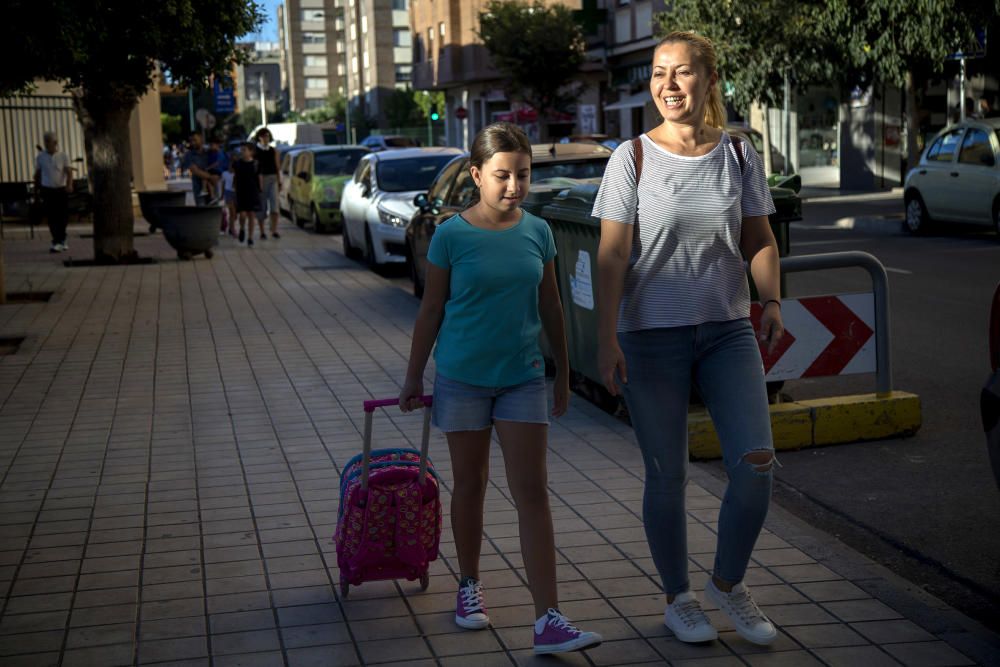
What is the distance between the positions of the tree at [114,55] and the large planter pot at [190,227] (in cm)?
55

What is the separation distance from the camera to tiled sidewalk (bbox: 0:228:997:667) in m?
4.29

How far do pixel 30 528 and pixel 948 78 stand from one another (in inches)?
1071

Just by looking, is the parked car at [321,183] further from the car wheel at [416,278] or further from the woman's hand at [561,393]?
the woman's hand at [561,393]

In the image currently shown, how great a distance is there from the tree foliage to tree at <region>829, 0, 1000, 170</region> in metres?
23.8

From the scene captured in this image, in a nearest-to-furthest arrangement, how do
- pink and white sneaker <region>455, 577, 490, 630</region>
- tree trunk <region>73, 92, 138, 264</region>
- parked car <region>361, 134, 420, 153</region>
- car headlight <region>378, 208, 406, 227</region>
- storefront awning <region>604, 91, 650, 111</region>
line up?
pink and white sneaker <region>455, 577, 490, 630</region>
car headlight <region>378, 208, 406, 227</region>
tree trunk <region>73, 92, 138, 264</region>
storefront awning <region>604, 91, 650, 111</region>
parked car <region>361, 134, 420, 153</region>

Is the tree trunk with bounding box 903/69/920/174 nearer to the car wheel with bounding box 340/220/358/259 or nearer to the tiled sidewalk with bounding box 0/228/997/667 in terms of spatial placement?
the car wheel with bounding box 340/220/358/259

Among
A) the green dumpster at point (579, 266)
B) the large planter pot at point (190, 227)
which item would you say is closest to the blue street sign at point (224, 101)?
the large planter pot at point (190, 227)

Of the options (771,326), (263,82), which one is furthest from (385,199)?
(263,82)

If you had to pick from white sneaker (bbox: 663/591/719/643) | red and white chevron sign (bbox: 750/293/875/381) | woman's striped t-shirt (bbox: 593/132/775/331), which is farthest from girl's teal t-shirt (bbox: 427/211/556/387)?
red and white chevron sign (bbox: 750/293/875/381)

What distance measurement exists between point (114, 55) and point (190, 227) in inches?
129

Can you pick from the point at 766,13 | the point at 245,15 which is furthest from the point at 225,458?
the point at 766,13

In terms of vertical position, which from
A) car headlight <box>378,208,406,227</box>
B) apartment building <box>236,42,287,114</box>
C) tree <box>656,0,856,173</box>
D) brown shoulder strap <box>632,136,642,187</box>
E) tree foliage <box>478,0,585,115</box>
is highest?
apartment building <box>236,42,287,114</box>

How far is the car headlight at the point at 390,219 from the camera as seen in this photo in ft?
55.7

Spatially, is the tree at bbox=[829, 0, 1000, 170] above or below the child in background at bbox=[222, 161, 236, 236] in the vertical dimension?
above
